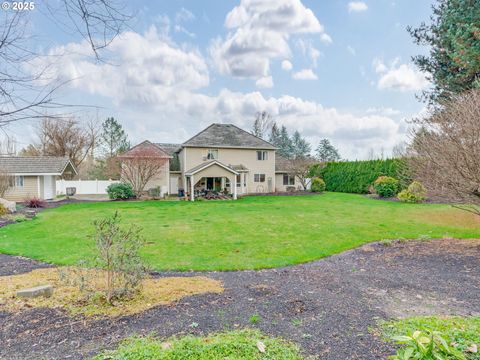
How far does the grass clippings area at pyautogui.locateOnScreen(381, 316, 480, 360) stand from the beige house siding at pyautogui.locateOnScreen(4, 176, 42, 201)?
1064 inches

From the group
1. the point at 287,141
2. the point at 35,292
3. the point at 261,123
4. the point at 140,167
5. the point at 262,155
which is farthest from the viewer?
the point at 287,141

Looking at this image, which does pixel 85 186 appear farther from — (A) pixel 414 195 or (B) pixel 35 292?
(A) pixel 414 195

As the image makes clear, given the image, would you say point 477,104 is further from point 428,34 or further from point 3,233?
point 3,233

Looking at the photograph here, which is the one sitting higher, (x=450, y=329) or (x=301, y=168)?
(x=301, y=168)

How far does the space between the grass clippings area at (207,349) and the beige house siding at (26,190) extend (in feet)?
83.6

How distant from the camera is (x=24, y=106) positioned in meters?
2.77

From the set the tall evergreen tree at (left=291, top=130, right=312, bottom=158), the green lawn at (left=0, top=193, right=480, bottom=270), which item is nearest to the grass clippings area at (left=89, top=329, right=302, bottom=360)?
the green lawn at (left=0, top=193, right=480, bottom=270)

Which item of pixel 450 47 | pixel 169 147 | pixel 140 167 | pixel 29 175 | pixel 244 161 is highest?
pixel 450 47

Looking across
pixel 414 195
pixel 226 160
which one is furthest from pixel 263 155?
pixel 414 195

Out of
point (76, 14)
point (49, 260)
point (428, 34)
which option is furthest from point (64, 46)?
point (428, 34)

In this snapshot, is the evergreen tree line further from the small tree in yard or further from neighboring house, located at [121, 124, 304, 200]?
the small tree in yard

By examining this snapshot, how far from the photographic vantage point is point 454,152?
7.33 m

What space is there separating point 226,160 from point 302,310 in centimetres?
2504

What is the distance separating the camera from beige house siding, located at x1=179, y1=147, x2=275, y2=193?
27703mm
